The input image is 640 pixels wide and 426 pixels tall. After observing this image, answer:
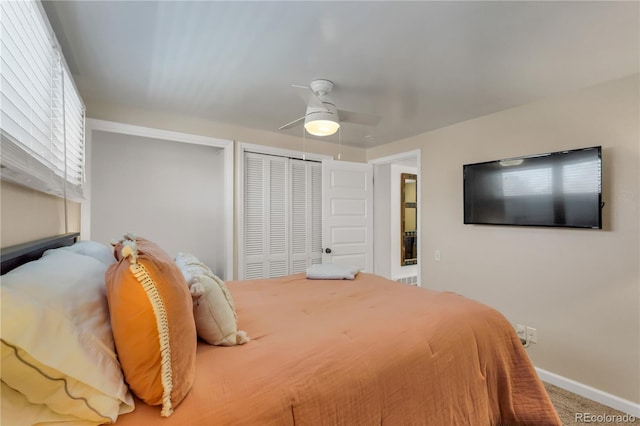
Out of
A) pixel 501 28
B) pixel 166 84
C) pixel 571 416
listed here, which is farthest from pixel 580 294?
pixel 166 84

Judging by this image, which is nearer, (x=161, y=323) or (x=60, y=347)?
(x=60, y=347)

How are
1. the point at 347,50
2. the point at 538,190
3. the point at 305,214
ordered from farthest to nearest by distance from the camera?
the point at 305,214, the point at 538,190, the point at 347,50

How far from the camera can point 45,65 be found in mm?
1423

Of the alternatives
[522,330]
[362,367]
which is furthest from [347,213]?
[362,367]

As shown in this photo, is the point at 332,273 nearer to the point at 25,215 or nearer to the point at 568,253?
the point at 25,215

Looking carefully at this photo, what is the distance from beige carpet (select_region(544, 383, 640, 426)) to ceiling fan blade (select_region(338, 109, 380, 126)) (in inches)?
113

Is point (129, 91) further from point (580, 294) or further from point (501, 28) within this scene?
point (580, 294)

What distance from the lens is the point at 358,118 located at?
300cm

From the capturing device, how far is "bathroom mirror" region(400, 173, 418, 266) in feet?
17.9

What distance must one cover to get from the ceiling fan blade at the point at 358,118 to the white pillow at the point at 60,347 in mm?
2462

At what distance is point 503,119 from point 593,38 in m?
1.19

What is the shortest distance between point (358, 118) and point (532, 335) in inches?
104

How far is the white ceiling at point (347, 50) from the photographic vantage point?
1.49 m

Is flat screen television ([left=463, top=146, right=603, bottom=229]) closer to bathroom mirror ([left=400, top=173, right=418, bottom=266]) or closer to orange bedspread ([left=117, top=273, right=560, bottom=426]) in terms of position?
orange bedspread ([left=117, top=273, right=560, bottom=426])
